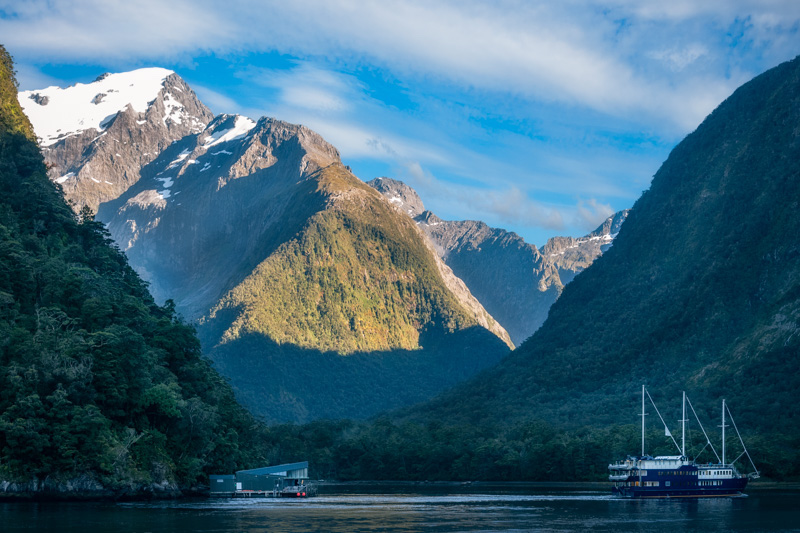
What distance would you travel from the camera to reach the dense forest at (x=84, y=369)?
125 metres

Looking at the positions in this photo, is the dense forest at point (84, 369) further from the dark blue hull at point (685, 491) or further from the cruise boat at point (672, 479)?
the cruise boat at point (672, 479)

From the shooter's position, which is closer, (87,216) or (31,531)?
(31,531)

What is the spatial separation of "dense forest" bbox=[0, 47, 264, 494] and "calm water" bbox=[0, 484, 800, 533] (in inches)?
264

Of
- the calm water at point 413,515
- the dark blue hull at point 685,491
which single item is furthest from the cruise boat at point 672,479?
the calm water at point 413,515

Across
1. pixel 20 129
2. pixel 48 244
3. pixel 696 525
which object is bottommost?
pixel 696 525

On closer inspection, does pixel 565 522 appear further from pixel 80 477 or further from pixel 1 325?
pixel 1 325

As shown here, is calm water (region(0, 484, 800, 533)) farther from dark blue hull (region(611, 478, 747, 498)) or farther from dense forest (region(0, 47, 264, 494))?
dense forest (region(0, 47, 264, 494))

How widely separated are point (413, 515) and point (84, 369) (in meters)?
48.4

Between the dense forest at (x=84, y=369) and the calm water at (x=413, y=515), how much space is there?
22.0ft

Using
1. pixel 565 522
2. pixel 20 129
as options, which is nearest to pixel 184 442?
pixel 565 522

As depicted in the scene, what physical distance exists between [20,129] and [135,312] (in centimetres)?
5550

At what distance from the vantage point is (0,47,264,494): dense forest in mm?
125062

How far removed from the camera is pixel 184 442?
495ft

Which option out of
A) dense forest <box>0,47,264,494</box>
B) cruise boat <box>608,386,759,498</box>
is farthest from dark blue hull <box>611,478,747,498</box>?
dense forest <box>0,47,264,494</box>
